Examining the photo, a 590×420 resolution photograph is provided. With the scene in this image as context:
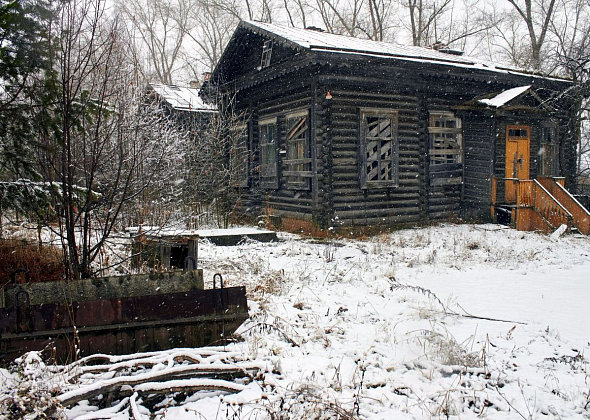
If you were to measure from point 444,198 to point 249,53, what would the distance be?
7054mm

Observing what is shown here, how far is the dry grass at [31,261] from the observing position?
610cm

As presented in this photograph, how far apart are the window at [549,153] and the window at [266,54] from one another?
8868 mm

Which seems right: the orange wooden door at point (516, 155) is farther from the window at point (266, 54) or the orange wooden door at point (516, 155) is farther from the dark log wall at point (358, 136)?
the window at point (266, 54)

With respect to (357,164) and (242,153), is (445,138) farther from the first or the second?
(242,153)

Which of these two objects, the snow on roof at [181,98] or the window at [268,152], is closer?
the window at [268,152]

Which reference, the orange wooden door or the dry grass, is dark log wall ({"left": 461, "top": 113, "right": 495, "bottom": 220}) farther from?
the dry grass

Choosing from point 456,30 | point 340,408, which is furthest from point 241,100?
point 456,30

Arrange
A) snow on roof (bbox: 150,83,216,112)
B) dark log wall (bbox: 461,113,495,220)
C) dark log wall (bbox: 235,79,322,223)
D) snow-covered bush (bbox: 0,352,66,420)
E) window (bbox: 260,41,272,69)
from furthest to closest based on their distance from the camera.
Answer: snow on roof (bbox: 150,83,216,112) < dark log wall (bbox: 461,113,495,220) < window (bbox: 260,41,272,69) < dark log wall (bbox: 235,79,322,223) < snow-covered bush (bbox: 0,352,66,420)

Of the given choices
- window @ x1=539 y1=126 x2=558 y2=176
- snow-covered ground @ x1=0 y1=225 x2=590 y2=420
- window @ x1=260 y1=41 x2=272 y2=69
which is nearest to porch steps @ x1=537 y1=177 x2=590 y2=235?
window @ x1=539 y1=126 x2=558 y2=176

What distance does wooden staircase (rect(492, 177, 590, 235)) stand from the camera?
11.0 m

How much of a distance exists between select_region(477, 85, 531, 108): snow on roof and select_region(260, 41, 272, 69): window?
583 centimetres

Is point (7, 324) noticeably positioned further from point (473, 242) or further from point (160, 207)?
point (473, 242)

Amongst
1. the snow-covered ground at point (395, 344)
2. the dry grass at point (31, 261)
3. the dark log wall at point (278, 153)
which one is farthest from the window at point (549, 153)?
the dry grass at point (31, 261)

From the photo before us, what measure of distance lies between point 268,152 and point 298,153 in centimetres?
157
